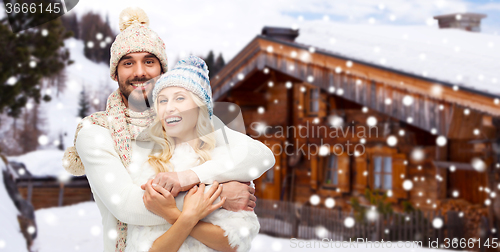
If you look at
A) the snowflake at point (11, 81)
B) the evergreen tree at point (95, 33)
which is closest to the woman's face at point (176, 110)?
the snowflake at point (11, 81)

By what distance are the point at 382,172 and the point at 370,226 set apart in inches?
64.2

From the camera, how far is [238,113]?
6.99 ft

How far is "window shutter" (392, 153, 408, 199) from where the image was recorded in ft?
26.9

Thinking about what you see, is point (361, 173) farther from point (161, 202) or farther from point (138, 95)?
point (161, 202)

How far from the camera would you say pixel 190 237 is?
187cm

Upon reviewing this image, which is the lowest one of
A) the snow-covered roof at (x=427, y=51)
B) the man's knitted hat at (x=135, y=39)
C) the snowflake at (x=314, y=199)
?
the snowflake at (x=314, y=199)

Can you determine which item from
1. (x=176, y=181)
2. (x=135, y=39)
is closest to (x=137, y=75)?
(x=135, y=39)

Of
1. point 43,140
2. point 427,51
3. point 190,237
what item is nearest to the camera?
point 190,237

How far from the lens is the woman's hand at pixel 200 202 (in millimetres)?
1747

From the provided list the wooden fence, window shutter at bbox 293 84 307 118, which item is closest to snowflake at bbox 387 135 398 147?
the wooden fence

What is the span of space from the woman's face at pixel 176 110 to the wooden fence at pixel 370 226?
6346 mm

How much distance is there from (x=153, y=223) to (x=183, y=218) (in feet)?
0.59

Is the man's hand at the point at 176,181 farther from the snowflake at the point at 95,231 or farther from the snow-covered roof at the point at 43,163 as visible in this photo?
the snow-covered roof at the point at 43,163

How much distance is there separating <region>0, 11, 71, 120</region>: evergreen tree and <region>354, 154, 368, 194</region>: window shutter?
868 cm
